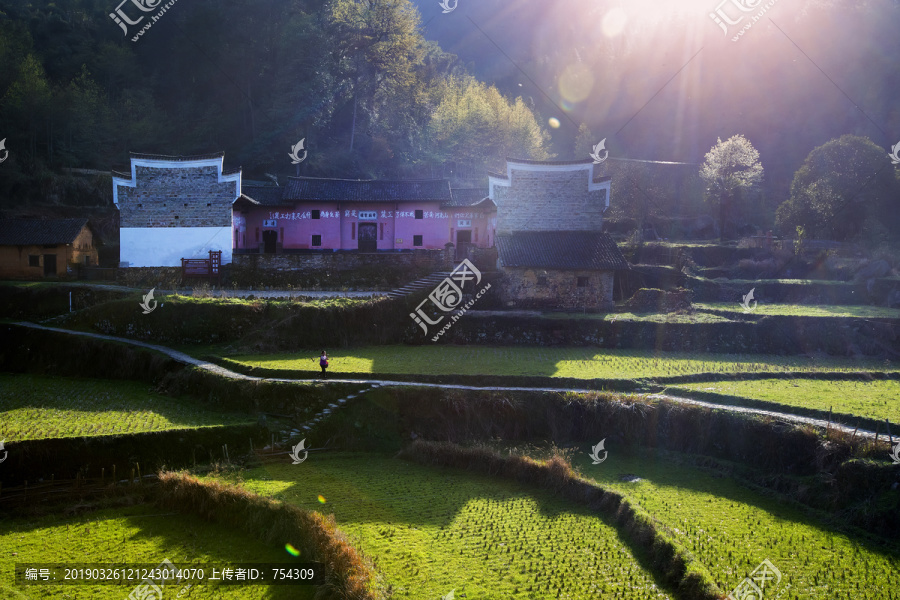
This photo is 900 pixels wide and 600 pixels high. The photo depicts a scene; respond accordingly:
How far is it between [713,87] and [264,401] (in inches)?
2738

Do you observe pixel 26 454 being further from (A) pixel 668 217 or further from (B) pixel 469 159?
(A) pixel 668 217

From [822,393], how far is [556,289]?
39.5 feet

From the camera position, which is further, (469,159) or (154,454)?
(469,159)

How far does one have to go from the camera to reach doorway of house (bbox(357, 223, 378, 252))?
3553cm

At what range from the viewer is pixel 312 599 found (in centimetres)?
971

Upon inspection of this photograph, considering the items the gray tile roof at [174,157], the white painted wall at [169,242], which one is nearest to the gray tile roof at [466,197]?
the gray tile roof at [174,157]

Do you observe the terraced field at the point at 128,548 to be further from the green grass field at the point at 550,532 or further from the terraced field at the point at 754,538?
the terraced field at the point at 754,538

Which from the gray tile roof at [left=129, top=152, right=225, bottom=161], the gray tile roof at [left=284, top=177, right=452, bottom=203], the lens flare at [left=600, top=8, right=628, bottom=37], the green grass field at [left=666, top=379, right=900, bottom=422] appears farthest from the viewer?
the lens flare at [left=600, top=8, right=628, bottom=37]

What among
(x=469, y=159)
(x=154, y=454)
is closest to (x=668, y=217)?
(x=469, y=159)

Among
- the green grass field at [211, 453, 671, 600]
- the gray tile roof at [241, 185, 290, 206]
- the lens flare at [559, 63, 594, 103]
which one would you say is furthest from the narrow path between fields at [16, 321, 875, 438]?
the lens flare at [559, 63, 594, 103]

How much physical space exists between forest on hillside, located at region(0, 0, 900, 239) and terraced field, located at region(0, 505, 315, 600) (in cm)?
2955

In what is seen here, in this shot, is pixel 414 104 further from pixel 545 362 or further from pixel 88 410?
pixel 88 410

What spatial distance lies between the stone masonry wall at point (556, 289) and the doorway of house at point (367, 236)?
11.1m

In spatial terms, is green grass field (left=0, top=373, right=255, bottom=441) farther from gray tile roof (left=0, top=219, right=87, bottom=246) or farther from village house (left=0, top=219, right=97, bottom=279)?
gray tile roof (left=0, top=219, right=87, bottom=246)
